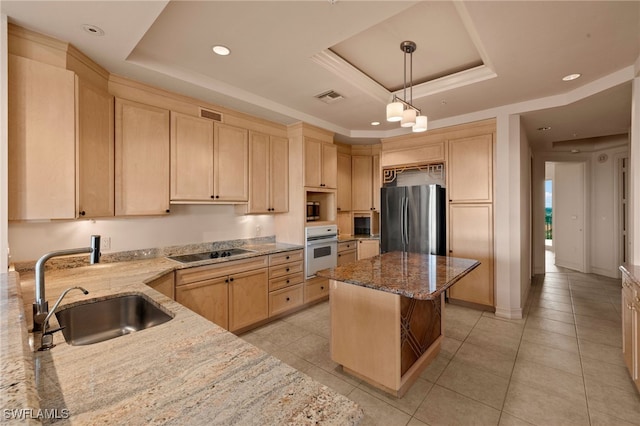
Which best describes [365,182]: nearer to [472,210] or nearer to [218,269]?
[472,210]

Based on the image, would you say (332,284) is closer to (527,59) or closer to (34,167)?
(34,167)

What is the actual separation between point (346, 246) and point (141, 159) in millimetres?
3024

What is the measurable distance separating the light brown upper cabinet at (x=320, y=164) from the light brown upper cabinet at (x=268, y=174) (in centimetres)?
29

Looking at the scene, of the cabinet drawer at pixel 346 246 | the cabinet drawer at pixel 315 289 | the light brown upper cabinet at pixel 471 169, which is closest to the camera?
the light brown upper cabinet at pixel 471 169

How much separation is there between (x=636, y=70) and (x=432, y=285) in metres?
2.67

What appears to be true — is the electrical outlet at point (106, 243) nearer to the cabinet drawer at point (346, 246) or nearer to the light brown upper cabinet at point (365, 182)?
the cabinet drawer at point (346, 246)

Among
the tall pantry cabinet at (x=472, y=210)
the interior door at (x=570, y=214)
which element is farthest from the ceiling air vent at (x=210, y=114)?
the interior door at (x=570, y=214)

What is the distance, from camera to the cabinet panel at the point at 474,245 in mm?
3656

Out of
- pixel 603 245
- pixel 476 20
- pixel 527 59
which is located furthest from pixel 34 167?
pixel 603 245

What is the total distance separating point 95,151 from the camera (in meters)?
2.27

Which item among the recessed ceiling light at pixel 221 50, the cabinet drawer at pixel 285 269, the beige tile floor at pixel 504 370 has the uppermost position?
the recessed ceiling light at pixel 221 50

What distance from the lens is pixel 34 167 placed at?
184cm

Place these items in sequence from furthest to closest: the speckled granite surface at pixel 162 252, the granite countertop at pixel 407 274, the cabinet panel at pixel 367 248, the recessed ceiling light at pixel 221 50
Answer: the cabinet panel at pixel 367 248 < the speckled granite surface at pixel 162 252 < the recessed ceiling light at pixel 221 50 < the granite countertop at pixel 407 274

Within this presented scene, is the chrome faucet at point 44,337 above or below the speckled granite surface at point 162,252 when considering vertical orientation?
below
